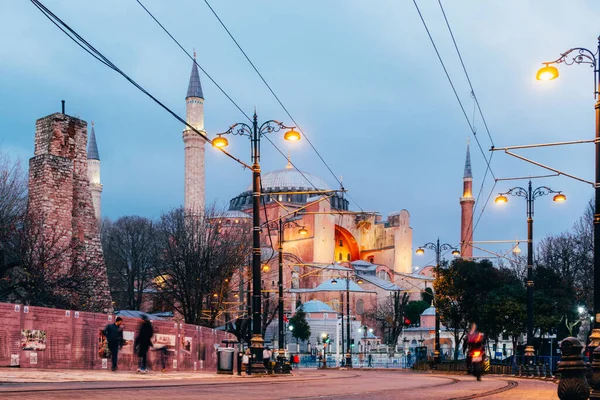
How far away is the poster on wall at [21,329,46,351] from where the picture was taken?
64.9ft

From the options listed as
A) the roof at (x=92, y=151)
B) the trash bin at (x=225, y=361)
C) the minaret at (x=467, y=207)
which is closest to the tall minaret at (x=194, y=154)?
the roof at (x=92, y=151)

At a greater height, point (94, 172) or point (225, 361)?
point (94, 172)

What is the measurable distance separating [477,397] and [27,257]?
24.2 metres

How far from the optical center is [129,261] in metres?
68.4

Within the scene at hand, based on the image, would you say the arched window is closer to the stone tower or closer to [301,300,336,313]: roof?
[301,300,336,313]: roof

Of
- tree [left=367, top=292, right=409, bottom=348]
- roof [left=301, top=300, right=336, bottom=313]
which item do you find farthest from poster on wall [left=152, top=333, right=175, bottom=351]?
tree [left=367, top=292, right=409, bottom=348]

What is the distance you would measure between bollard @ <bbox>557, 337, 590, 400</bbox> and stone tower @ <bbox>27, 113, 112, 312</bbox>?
25377 millimetres

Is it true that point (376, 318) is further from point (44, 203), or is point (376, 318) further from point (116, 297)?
point (44, 203)

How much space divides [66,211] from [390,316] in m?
56.1

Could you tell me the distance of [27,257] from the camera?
3178cm

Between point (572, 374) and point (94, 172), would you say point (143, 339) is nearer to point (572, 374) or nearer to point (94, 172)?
point (572, 374)

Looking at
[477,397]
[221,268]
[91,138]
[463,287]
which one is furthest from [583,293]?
[91,138]

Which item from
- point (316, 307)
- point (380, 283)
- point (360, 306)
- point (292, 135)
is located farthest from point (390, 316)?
point (292, 135)

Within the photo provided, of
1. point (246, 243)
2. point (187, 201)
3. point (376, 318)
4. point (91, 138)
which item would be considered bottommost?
point (376, 318)
